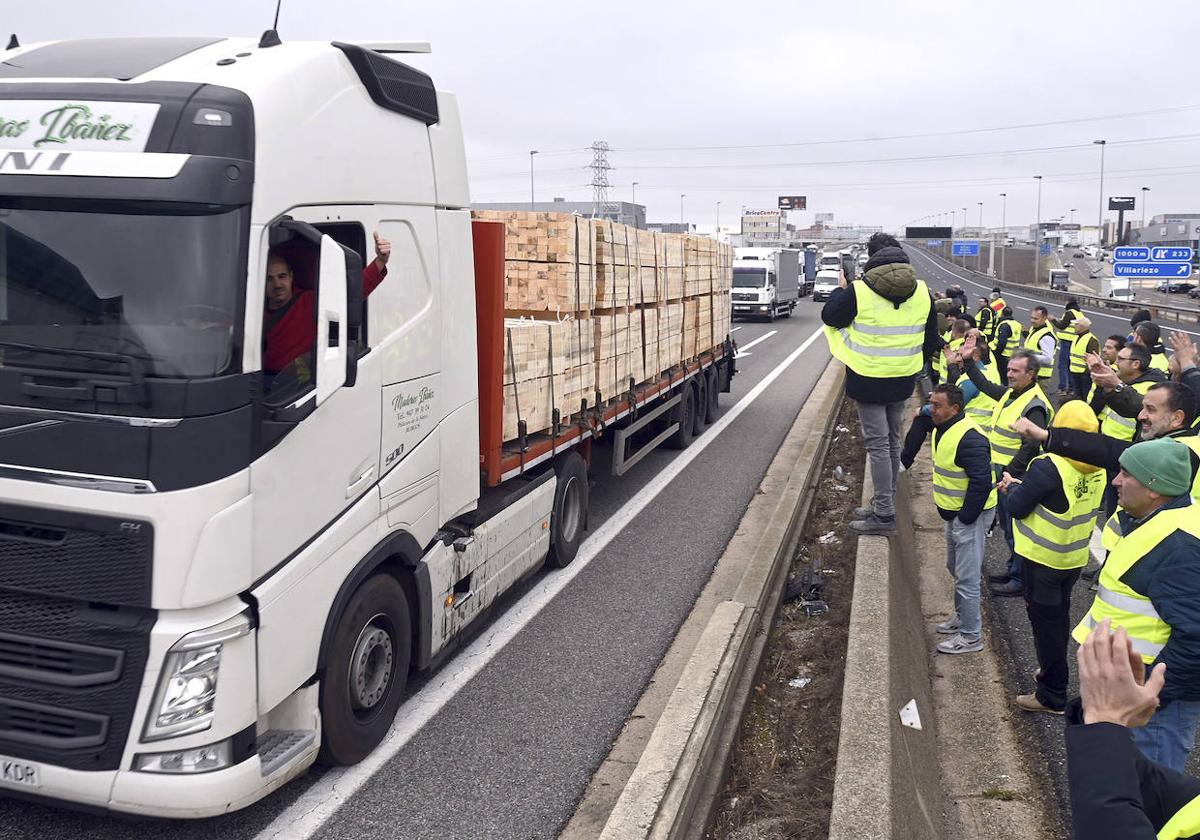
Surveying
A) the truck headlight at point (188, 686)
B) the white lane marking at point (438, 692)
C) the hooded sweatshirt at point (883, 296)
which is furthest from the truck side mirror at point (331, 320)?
the hooded sweatshirt at point (883, 296)

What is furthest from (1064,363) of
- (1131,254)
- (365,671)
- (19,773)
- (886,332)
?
(19,773)

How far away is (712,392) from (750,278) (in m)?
24.6

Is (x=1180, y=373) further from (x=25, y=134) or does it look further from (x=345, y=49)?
(x=25, y=134)

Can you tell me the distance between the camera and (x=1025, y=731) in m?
5.80

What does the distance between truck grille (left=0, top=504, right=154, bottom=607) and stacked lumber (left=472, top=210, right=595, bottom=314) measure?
488 cm

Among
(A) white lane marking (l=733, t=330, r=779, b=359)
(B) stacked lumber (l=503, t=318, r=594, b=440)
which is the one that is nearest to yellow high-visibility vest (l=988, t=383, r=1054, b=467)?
(B) stacked lumber (l=503, t=318, r=594, b=440)

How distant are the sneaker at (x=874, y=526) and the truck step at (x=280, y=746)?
5.33m

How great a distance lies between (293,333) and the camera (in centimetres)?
435

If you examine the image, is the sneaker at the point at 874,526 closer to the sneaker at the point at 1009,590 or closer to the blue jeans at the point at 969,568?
the sneaker at the point at 1009,590

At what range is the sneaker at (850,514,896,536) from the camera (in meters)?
8.47

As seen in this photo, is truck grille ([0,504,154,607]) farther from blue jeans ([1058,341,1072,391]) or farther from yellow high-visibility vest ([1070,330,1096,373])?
blue jeans ([1058,341,1072,391])

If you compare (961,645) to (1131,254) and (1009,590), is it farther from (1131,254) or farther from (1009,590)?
(1131,254)

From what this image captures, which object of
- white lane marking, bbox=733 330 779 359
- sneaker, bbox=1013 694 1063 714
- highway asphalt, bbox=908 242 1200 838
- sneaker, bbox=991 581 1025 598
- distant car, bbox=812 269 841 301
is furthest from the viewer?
distant car, bbox=812 269 841 301

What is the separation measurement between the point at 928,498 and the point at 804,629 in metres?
4.03
